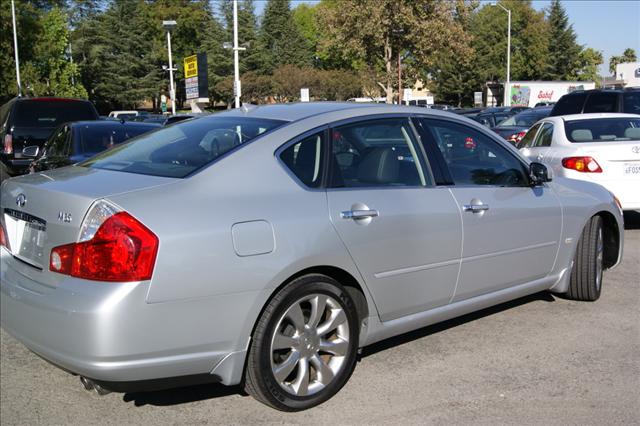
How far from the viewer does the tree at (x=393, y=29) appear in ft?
118

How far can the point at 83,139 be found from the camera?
29.6ft

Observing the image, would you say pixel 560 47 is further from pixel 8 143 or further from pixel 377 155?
pixel 377 155

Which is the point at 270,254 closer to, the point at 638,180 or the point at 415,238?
the point at 415,238

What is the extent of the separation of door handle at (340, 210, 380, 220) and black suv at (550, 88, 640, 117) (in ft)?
32.2

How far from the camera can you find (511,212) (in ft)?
14.9

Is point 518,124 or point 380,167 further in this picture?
point 518,124

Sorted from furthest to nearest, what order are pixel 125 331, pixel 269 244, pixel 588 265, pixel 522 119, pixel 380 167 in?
pixel 522 119, pixel 588 265, pixel 380 167, pixel 269 244, pixel 125 331

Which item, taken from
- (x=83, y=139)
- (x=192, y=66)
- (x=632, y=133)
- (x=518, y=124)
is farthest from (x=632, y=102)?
(x=192, y=66)

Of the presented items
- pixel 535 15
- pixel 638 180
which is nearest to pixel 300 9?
pixel 535 15

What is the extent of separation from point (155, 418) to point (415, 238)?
1780 mm

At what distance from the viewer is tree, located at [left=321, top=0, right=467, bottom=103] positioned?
36094 mm

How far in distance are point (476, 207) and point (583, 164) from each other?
4.26 metres

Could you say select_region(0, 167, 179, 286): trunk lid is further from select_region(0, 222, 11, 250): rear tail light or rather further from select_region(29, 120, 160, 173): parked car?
select_region(29, 120, 160, 173): parked car

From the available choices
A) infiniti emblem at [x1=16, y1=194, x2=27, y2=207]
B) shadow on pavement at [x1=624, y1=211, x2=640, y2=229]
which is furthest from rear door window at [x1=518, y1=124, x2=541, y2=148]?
infiniti emblem at [x1=16, y1=194, x2=27, y2=207]
